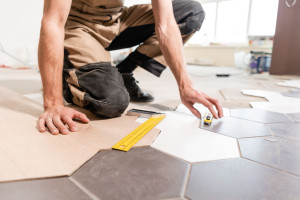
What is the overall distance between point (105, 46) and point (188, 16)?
594mm

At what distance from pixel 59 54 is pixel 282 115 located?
1.17 m

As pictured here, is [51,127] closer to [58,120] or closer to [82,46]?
[58,120]

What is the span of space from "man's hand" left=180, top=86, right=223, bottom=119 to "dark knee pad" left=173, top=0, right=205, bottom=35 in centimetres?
61

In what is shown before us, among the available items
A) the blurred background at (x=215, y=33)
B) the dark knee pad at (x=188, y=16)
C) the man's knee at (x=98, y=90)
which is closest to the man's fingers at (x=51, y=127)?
the man's knee at (x=98, y=90)

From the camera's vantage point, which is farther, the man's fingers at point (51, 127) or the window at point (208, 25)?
the window at point (208, 25)

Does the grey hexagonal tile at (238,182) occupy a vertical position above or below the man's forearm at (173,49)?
below

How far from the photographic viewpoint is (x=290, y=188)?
0.55 m

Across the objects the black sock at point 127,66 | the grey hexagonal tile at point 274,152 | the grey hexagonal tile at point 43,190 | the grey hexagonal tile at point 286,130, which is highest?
the black sock at point 127,66

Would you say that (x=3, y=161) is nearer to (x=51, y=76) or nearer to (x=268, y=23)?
(x=51, y=76)

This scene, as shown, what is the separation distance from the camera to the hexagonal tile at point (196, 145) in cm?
71

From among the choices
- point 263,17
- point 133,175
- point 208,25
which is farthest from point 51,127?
point 208,25

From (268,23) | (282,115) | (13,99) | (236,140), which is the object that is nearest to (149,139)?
(236,140)

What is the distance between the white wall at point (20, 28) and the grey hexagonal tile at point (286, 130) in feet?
11.9

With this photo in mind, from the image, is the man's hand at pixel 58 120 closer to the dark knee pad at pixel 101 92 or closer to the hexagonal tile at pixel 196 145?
the dark knee pad at pixel 101 92
